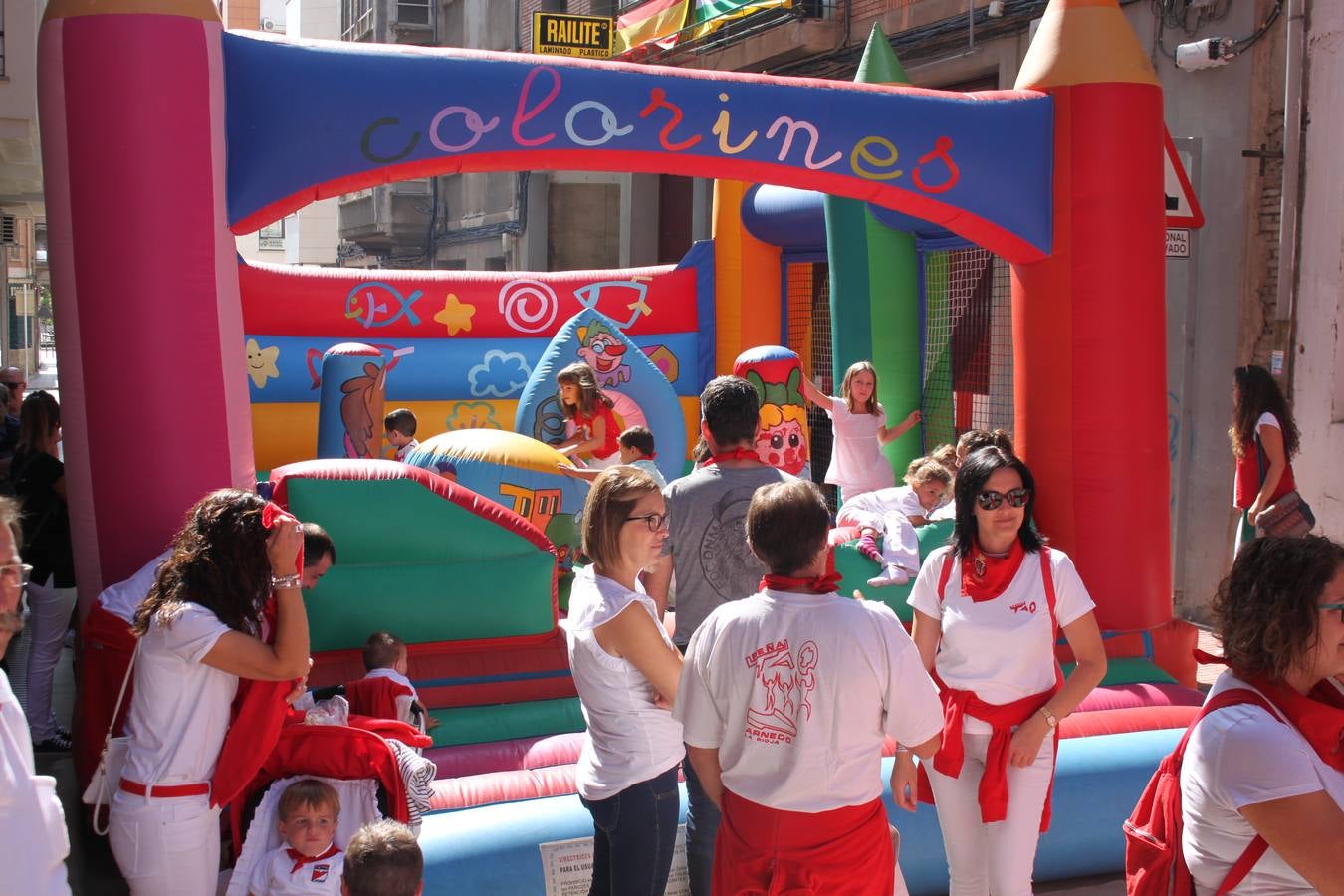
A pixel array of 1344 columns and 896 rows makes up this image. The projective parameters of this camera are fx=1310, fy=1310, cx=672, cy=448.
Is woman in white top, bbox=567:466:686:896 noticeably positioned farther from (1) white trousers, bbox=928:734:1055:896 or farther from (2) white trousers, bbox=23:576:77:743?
(2) white trousers, bbox=23:576:77:743

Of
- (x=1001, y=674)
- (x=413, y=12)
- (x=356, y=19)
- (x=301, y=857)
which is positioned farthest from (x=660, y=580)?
(x=356, y=19)

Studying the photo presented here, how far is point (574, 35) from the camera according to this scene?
1620 cm

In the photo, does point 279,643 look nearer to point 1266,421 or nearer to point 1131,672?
point 1131,672

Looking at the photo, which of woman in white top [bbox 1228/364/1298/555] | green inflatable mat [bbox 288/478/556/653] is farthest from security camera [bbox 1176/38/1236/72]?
green inflatable mat [bbox 288/478/556/653]

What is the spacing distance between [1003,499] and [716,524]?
73 cm

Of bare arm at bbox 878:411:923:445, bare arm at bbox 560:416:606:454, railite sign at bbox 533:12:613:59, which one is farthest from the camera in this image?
railite sign at bbox 533:12:613:59

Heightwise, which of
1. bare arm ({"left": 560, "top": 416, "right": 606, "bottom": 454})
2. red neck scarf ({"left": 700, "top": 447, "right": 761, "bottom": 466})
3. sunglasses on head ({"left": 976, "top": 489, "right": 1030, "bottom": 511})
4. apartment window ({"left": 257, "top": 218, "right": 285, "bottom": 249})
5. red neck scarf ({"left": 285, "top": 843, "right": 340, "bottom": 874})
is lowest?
red neck scarf ({"left": 285, "top": 843, "right": 340, "bottom": 874})

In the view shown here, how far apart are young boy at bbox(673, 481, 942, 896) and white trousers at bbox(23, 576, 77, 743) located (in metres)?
3.06

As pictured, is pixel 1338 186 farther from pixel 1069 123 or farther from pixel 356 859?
pixel 356 859

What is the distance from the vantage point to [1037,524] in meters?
5.61

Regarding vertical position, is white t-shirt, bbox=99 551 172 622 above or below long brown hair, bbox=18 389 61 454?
below

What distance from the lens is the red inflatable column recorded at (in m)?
5.30

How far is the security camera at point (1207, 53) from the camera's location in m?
7.10

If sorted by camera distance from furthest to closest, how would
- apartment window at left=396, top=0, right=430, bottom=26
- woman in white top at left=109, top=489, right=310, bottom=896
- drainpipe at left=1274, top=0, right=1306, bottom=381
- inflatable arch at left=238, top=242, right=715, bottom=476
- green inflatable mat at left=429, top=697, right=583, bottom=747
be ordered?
apartment window at left=396, top=0, right=430, bottom=26 → inflatable arch at left=238, top=242, right=715, bottom=476 → drainpipe at left=1274, top=0, right=1306, bottom=381 → green inflatable mat at left=429, top=697, right=583, bottom=747 → woman in white top at left=109, top=489, right=310, bottom=896
